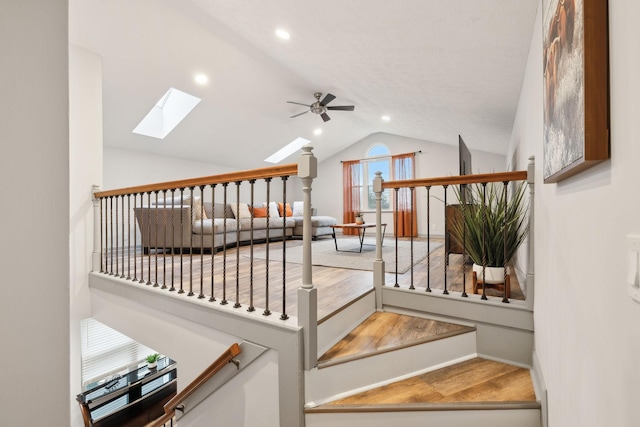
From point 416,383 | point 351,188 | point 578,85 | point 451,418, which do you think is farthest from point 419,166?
point 578,85

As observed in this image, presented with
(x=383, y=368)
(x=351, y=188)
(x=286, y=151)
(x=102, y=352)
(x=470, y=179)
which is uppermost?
(x=286, y=151)

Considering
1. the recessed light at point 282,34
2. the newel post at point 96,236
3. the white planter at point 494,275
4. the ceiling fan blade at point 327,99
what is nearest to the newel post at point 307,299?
the white planter at point 494,275

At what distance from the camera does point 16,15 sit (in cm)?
44

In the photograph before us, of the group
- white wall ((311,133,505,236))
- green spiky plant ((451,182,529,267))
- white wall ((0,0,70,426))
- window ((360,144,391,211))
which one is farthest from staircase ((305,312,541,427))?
window ((360,144,391,211))

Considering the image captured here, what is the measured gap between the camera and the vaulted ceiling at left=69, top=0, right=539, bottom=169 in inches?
86.3

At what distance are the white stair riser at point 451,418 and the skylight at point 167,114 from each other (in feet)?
15.6

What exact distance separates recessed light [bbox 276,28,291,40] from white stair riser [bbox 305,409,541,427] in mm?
3397

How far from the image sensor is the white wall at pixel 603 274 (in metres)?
0.55

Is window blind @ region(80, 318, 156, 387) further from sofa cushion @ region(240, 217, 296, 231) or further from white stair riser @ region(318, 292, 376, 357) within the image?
white stair riser @ region(318, 292, 376, 357)

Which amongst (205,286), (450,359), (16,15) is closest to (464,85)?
(450,359)

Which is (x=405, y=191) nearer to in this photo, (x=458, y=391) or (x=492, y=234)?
(x=492, y=234)

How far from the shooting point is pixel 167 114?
5078 mm

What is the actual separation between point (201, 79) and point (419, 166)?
4907 mm

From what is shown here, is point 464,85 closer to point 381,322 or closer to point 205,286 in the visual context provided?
point 381,322
